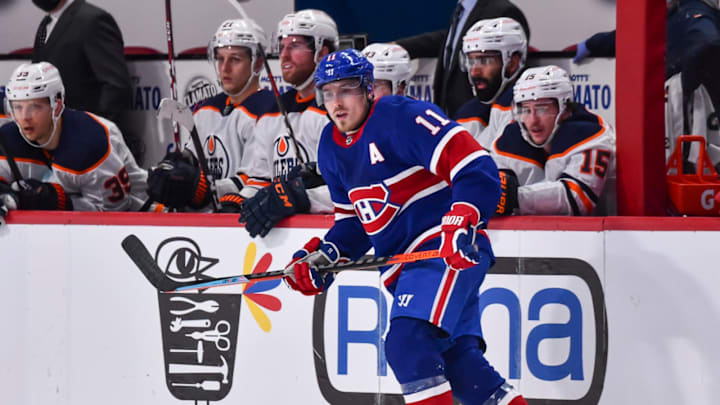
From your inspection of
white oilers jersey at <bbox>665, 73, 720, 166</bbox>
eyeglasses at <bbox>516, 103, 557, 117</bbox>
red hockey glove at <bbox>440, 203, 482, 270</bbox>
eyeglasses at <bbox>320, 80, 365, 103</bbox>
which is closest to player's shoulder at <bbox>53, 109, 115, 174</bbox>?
eyeglasses at <bbox>320, 80, 365, 103</bbox>

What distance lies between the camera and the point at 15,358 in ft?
13.3

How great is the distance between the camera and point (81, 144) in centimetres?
435

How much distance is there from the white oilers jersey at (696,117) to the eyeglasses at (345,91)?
66.8 inches

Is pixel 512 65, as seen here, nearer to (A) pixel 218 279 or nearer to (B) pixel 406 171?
(B) pixel 406 171

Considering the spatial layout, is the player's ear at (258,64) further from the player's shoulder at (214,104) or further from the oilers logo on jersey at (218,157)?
the oilers logo on jersey at (218,157)

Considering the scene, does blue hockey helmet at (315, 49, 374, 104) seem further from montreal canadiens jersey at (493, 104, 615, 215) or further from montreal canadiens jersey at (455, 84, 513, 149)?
montreal canadiens jersey at (455, 84, 513, 149)

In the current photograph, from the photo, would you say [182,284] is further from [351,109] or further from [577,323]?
[577,323]

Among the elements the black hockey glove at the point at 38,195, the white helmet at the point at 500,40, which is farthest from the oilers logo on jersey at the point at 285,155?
the black hockey glove at the point at 38,195

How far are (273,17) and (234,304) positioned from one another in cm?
286

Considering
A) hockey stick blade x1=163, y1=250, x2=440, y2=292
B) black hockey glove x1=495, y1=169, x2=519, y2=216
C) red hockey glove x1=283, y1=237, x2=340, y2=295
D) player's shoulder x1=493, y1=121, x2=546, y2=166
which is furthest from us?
player's shoulder x1=493, y1=121, x2=546, y2=166

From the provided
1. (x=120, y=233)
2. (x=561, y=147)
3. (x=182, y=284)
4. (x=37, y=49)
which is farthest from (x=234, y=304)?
(x=37, y=49)

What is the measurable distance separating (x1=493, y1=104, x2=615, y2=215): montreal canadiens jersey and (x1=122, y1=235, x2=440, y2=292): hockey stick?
2.66 ft

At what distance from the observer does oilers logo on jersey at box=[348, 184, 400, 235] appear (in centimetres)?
305

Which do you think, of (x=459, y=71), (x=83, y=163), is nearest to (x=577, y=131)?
(x=459, y=71)
